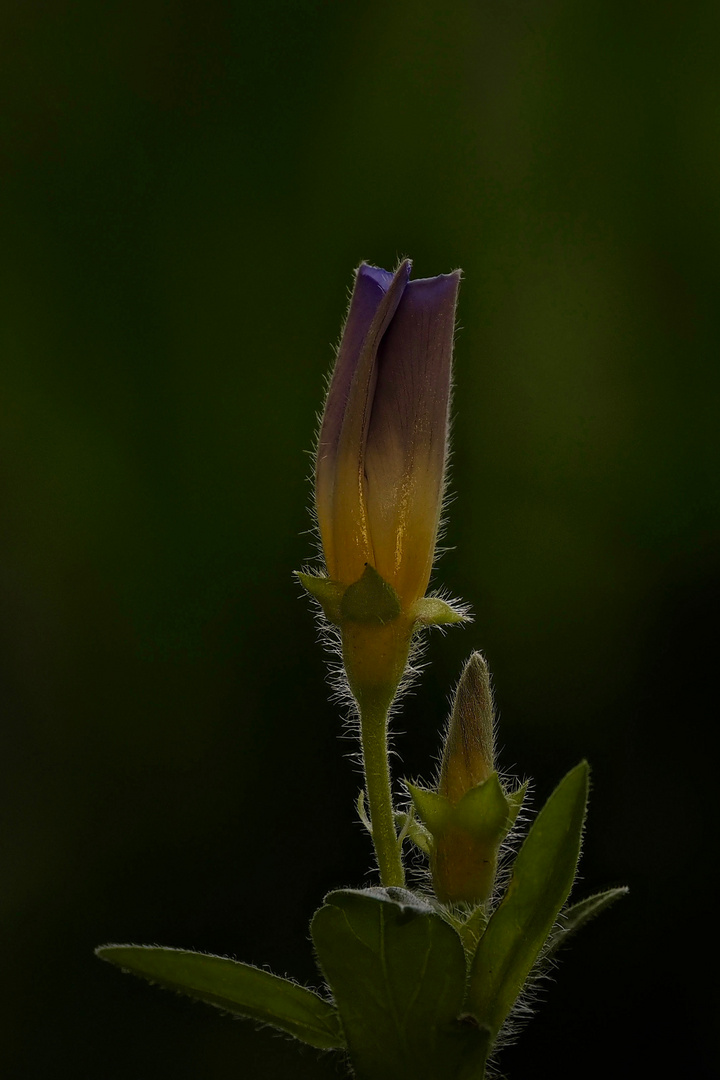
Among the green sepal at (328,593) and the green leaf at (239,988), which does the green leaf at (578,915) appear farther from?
the green sepal at (328,593)

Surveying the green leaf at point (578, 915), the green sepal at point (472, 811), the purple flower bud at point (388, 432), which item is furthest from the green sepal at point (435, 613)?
Answer: the green leaf at point (578, 915)

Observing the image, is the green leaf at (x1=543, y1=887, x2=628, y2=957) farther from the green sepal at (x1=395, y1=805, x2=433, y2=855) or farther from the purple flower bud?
the purple flower bud

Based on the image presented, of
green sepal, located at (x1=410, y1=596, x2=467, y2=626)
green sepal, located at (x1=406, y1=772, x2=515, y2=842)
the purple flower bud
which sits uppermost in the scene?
the purple flower bud

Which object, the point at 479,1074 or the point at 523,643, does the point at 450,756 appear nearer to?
the point at 479,1074

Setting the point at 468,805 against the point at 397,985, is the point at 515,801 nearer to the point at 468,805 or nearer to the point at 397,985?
the point at 468,805

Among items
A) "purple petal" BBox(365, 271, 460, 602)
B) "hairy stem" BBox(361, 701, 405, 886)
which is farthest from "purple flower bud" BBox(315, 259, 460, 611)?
"hairy stem" BBox(361, 701, 405, 886)

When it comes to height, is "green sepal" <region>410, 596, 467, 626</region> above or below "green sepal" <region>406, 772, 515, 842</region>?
above

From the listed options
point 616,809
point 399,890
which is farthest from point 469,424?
point 399,890
